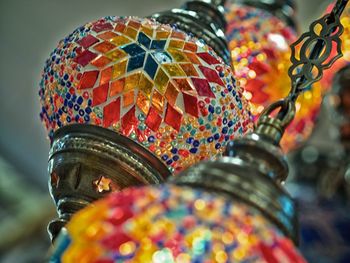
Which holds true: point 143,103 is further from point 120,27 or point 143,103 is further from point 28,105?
point 28,105

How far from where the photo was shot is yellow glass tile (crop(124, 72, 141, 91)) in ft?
2.31

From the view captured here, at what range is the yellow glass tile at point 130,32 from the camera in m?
0.73

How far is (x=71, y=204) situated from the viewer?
0.73m

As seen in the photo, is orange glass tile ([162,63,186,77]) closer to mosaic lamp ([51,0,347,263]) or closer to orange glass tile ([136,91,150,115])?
orange glass tile ([136,91,150,115])

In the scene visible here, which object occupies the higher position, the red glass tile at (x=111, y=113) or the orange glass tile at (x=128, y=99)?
the orange glass tile at (x=128, y=99)

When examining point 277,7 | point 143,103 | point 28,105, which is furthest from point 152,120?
point 28,105

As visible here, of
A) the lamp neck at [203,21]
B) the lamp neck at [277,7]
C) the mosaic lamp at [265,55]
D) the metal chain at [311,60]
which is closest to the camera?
the metal chain at [311,60]

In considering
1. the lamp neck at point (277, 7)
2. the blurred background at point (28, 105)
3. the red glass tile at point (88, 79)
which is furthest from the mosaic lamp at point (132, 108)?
the blurred background at point (28, 105)

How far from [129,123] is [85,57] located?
2.6 inches

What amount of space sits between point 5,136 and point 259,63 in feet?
8.14

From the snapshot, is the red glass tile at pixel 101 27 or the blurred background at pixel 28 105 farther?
the blurred background at pixel 28 105

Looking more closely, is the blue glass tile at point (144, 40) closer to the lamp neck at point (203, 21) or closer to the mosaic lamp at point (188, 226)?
the lamp neck at point (203, 21)

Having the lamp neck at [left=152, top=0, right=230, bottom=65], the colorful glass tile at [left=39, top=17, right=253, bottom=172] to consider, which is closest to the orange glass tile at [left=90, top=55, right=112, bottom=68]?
the colorful glass tile at [left=39, top=17, right=253, bottom=172]

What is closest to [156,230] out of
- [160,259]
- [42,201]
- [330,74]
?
[160,259]
